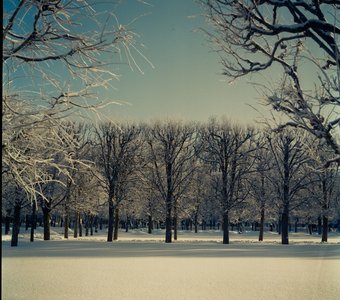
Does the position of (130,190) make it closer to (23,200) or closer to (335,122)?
(23,200)

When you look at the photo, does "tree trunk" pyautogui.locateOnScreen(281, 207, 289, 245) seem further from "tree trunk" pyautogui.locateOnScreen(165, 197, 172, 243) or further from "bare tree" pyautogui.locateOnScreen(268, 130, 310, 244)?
"tree trunk" pyautogui.locateOnScreen(165, 197, 172, 243)

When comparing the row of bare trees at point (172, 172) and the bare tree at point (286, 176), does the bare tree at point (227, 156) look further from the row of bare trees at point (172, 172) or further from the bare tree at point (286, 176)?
the bare tree at point (286, 176)

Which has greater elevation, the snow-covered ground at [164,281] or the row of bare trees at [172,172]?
the row of bare trees at [172,172]

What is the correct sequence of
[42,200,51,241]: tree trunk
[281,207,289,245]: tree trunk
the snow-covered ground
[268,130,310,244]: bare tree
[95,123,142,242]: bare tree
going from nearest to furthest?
the snow-covered ground
[42,200,51,241]: tree trunk
[281,207,289,245]: tree trunk
[268,130,310,244]: bare tree
[95,123,142,242]: bare tree

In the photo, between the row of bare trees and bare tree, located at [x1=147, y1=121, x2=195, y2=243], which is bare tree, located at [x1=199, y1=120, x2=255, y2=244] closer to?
the row of bare trees

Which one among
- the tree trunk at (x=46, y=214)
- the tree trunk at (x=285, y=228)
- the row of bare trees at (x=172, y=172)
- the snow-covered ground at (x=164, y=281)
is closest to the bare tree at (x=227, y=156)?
the row of bare trees at (x=172, y=172)

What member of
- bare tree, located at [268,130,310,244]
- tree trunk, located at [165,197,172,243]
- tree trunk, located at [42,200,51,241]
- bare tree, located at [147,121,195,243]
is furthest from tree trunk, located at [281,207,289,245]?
tree trunk, located at [42,200,51,241]

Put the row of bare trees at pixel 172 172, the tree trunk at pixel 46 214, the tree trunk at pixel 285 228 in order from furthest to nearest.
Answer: the row of bare trees at pixel 172 172, the tree trunk at pixel 285 228, the tree trunk at pixel 46 214

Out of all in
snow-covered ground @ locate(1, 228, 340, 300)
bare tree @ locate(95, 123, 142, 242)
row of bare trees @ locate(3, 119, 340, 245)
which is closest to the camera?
snow-covered ground @ locate(1, 228, 340, 300)

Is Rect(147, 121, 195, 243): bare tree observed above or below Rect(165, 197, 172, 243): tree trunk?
above

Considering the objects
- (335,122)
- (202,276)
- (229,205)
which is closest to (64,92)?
(335,122)

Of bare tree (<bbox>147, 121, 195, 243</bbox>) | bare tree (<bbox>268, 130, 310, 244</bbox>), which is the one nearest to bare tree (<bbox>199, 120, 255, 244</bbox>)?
bare tree (<bbox>147, 121, 195, 243</bbox>)

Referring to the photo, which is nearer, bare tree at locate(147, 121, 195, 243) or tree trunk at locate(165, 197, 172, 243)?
tree trunk at locate(165, 197, 172, 243)

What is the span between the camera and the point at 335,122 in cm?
698
